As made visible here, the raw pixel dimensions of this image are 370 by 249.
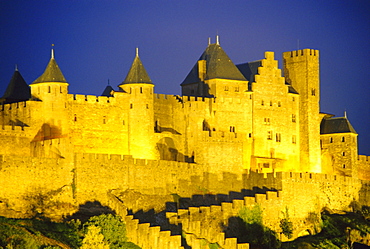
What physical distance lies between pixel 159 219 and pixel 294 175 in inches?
419

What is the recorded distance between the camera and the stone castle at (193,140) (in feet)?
233

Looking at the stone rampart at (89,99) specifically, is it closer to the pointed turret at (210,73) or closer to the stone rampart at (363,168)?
the pointed turret at (210,73)

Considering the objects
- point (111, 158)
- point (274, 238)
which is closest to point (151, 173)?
point (111, 158)

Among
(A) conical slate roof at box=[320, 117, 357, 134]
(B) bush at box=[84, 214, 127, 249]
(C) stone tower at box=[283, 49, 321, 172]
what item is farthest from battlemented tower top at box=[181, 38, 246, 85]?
(B) bush at box=[84, 214, 127, 249]

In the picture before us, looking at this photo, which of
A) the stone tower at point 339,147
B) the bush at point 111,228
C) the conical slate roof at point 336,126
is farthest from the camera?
the conical slate roof at point 336,126

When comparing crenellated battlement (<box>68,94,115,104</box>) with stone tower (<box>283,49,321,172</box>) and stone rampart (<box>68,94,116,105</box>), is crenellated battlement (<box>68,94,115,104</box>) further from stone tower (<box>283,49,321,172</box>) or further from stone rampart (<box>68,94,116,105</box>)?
stone tower (<box>283,49,321,172</box>)

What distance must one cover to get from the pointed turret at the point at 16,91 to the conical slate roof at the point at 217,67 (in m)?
12.4

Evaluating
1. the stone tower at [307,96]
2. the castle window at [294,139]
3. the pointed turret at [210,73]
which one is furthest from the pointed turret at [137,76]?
the stone tower at [307,96]

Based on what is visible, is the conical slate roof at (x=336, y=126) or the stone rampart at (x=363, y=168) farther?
the stone rampart at (x=363, y=168)

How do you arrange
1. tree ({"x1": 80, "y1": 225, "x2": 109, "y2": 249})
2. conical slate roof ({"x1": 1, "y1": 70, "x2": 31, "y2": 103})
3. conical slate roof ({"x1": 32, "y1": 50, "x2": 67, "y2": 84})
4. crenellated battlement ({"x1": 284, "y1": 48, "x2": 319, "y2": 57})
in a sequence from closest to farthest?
tree ({"x1": 80, "y1": 225, "x2": 109, "y2": 249})
conical slate roof ({"x1": 32, "y1": 50, "x2": 67, "y2": 84})
conical slate roof ({"x1": 1, "y1": 70, "x2": 31, "y2": 103})
crenellated battlement ({"x1": 284, "y1": 48, "x2": 319, "y2": 57})


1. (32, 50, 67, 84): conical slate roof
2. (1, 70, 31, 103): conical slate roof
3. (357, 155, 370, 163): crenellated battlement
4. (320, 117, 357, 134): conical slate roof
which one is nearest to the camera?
(32, 50, 67, 84): conical slate roof

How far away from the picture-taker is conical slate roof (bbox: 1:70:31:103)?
263ft

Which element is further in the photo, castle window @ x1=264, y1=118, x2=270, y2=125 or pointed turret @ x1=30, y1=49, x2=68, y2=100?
castle window @ x1=264, y1=118, x2=270, y2=125

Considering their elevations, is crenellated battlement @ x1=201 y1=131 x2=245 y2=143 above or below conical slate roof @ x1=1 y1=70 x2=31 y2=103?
below
